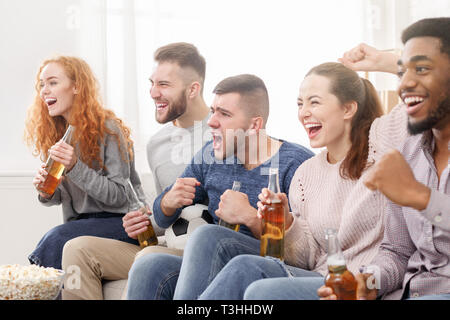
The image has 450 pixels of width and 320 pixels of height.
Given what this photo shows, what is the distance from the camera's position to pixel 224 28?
104 inches

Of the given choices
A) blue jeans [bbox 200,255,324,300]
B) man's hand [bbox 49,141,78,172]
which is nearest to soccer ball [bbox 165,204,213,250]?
man's hand [bbox 49,141,78,172]

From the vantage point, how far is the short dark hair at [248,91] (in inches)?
73.7

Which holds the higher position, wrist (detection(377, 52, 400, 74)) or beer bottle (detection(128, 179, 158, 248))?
wrist (detection(377, 52, 400, 74))

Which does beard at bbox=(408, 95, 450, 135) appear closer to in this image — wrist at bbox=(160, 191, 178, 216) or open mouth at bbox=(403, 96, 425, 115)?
open mouth at bbox=(403, 96, 425, 115)

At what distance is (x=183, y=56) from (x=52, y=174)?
0.71 metres

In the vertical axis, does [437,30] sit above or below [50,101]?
above

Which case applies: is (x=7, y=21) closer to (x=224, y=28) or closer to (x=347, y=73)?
(x=224, y=28)

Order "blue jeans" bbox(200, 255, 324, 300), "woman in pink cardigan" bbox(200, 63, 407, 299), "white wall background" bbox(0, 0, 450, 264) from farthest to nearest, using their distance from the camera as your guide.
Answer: "white wall background" bbox(0, 0, 450, 264) < "woman in pink cardigan" bbox(200, 63, 407, 299) < "blue jeans" bbox(200, 255, 324, 300)

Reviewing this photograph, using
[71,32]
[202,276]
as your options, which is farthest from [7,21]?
[202,276]

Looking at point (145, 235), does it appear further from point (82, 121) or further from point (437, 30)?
point (437, 30)

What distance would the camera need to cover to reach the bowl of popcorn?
1.52 meters

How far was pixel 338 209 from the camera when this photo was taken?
1.43 meters

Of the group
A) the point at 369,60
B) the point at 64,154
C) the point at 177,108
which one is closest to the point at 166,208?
the point at 64,154
